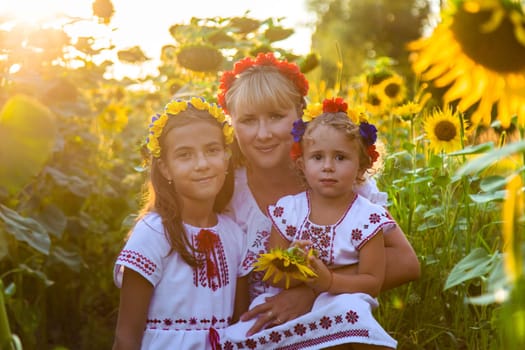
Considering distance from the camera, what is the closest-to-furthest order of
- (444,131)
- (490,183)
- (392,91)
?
(490,183) < (444,131) < (392,91)

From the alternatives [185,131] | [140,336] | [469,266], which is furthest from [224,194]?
[469,266]

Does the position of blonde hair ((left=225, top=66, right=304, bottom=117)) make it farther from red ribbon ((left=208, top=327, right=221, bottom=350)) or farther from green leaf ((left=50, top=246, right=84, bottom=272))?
green leaf ((left=50, top=246, right=84, bottom=272))

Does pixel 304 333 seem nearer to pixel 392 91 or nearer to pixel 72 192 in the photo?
pixel 72 192

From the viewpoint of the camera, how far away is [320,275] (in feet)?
7.11

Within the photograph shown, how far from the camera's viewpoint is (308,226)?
236 centimetres

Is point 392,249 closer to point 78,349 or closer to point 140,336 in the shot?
point 140,336

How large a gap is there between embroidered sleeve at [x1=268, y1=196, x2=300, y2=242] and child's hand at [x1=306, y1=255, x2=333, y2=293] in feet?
0.69

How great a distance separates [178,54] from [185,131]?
124cm

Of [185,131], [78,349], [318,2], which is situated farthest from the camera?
[318,2]

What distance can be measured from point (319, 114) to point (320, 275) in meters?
0.54

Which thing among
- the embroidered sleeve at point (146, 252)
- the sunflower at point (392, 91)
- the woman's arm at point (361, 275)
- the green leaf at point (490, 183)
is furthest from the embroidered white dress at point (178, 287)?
the sunflower at point (392, 91)

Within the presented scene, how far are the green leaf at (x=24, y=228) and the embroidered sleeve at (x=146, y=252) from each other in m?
0.26

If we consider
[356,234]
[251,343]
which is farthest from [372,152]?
[251,343]

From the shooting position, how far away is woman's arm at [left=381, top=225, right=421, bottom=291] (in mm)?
2379
